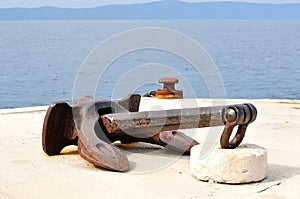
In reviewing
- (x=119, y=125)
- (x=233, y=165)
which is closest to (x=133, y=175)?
(x=119, y=125)

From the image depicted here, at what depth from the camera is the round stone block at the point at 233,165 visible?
5379 mm

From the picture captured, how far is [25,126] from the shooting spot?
8.31 metres

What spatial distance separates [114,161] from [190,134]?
2.19 meters

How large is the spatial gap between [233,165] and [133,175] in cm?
88

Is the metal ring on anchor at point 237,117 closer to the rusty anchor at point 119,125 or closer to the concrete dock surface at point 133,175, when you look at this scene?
the rusty anchor at point 119,125

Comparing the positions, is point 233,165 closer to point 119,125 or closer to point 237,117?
point 237,117

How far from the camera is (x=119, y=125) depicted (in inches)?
236

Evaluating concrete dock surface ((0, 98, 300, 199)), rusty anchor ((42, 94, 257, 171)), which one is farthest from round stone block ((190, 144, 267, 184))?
rusty anchor ((42, 94, 257, 171))

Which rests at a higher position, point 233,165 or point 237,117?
point 237,117

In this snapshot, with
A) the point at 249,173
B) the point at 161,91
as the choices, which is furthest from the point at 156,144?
the point at 161,91

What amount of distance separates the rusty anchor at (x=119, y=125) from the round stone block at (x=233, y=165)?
19 cm

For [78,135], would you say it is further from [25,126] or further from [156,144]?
[25,126]

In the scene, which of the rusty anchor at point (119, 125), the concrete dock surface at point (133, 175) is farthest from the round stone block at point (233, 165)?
the rusty anchor at point (119, 125)

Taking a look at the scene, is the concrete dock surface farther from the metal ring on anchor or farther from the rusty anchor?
the metal ring on anchor
